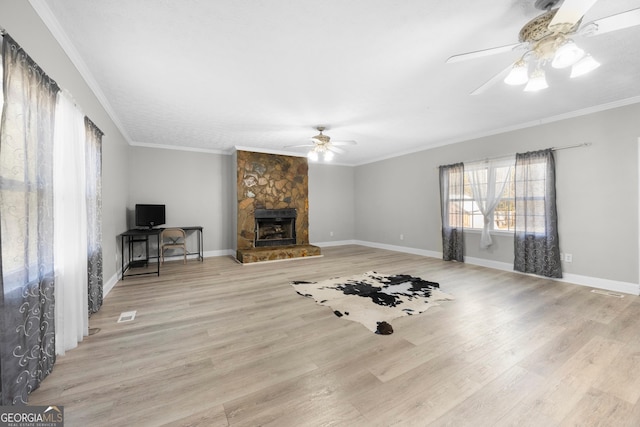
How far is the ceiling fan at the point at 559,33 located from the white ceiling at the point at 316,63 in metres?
0.19

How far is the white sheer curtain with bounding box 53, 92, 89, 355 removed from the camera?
5.95 feet

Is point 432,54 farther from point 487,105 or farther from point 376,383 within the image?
point 376,383

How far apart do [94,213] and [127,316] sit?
113cm

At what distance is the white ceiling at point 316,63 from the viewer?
1.72m

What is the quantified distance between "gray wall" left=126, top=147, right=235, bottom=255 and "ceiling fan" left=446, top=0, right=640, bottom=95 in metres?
5.31

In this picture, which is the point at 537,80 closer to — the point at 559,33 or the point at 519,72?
the point at 519,72

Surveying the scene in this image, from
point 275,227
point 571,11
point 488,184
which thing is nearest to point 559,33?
point 571,11

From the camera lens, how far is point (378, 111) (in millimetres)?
3561

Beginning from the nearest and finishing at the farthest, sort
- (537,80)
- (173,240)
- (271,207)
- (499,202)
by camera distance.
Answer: (537,80)
(499,202)
(173,240)
(271,207)

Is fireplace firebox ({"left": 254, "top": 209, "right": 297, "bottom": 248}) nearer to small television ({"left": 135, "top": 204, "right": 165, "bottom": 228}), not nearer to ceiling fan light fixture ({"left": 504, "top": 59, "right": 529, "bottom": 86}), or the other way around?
small television ({"left": 135, "top": 204, "right": 165, "bottom": 228})

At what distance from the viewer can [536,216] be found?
391 centimetres

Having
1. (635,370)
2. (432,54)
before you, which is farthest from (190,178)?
(635,370)

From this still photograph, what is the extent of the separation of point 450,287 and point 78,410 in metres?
3.79

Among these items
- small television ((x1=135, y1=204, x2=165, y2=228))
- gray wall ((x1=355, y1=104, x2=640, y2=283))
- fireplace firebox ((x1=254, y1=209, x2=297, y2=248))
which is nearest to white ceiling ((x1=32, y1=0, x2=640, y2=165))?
gray wall ((x1=355, y1=104, x2=640, y2=283))
